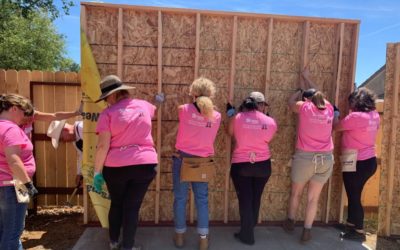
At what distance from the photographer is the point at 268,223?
464cm

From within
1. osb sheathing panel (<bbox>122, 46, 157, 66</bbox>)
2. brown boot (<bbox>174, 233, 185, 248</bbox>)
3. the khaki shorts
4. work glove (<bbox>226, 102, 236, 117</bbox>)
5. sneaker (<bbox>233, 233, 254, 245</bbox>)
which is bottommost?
sneaker (<bbox>233, 233, 254, 245</bbox>)

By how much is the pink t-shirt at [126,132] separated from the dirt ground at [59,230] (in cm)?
165

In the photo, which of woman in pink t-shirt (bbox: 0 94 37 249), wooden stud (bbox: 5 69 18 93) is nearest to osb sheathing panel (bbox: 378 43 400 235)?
woman in pink t-shirt (bbox: 0 94 37 249)

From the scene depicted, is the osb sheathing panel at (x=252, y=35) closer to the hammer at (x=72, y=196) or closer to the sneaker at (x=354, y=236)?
the sneaker at (x=354, y=236)

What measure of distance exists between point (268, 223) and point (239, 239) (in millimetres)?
756

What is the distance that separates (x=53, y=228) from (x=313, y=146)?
3742 millimetres

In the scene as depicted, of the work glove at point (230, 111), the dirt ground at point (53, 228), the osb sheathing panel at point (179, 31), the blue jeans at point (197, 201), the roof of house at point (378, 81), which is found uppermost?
the roof of house at point (378, 81)

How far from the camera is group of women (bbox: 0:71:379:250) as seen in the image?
9.75ft

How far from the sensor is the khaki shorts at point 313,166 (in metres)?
3.98

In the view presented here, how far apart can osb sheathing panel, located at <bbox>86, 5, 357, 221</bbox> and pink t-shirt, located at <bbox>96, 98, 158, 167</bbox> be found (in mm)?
1122

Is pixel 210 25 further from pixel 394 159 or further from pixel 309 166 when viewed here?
pixel 394 159

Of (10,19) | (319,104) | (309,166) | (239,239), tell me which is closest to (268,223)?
(239,239)

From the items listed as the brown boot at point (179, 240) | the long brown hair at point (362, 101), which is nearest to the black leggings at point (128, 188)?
the brown boot at point (179, 240)

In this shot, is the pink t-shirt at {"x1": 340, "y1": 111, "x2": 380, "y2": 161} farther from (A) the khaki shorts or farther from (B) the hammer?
(B) the hammer
